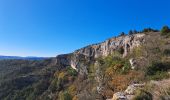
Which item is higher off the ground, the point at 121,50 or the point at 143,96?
the point at 121,50

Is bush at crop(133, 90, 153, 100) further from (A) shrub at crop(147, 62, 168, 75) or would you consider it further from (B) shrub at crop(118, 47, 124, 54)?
(B) shrub at crop(118, 47, 124, 54)

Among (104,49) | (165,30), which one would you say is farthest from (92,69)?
(104,49)

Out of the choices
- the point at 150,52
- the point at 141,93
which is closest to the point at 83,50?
the point at 150,52

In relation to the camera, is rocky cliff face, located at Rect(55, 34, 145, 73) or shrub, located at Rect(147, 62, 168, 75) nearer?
shrub, located at Rect(147, 62, 168, 75)

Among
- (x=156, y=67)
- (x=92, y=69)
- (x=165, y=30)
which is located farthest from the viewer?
(x=165, y=30)

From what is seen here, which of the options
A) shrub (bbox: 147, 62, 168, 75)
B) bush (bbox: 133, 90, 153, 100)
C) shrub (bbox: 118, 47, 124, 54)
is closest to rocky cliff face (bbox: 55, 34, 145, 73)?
shrub (bbox: 118, 47, 124, 54)

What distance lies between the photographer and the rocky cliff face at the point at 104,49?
198 ft

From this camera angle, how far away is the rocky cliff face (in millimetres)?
60250

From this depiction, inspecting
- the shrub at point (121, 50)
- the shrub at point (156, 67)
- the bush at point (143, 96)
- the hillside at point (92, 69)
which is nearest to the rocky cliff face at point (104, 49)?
the hillside at point (92, 69)

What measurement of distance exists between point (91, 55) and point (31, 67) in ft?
126

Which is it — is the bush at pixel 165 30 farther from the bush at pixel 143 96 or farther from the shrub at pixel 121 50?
the bush at pixel 143 96

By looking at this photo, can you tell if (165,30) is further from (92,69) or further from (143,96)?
(143,96)

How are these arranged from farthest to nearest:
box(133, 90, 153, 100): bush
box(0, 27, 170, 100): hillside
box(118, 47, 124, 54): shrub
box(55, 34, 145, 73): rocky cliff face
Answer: box(118, 47, 124, 54): shrub
box(55, 34, 145, 73): rocky cliff face
box(0, 27, 170, 100): hillside
box(133, 90, 153, 100): bush

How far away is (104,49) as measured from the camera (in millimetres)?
85188
